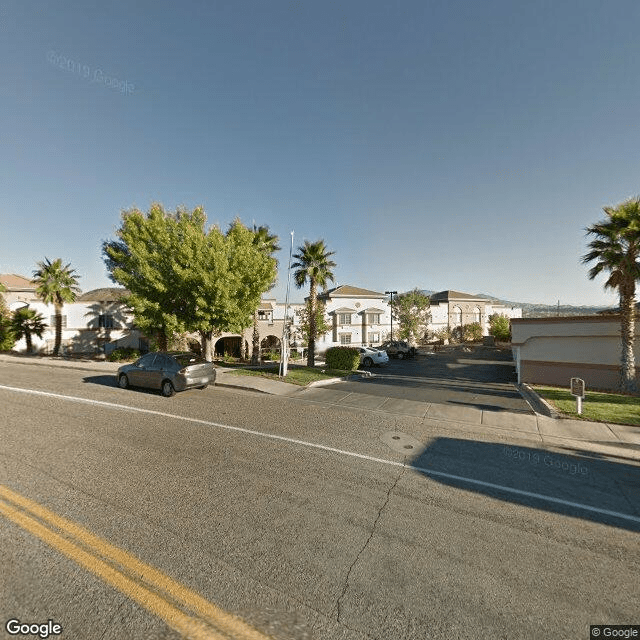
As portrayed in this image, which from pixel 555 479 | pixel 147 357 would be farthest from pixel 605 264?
pixel 147 357

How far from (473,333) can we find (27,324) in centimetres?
5769

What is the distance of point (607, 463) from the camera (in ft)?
20.6

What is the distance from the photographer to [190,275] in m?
14.3

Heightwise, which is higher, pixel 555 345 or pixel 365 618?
pixel 555 345

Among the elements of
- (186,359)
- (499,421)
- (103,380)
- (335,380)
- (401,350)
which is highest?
(186,359)

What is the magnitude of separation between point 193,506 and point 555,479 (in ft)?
20.3

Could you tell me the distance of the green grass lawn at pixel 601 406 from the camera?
9039 mm

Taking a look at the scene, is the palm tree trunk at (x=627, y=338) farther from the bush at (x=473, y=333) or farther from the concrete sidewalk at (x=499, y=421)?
the bush at (x=473, y=333)

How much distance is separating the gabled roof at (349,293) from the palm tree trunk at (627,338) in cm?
3072

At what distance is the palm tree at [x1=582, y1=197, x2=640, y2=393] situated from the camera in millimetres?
13078

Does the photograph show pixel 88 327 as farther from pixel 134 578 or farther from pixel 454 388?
pixel 134 578

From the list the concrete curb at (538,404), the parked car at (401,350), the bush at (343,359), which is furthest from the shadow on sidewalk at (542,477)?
the parked car at (401,350)

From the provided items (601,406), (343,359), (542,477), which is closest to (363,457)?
(542,477)

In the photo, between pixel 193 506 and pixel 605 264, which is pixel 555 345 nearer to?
pixel 605 264
